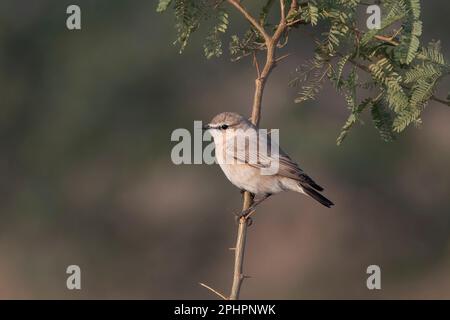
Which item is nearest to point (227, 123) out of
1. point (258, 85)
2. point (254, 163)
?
point (254, 163)

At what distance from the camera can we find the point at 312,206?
39.4ft

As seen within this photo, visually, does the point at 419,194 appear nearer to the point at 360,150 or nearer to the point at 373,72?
the point at 360,150

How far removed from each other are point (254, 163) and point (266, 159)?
167 millimetres

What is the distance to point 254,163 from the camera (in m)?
6.18

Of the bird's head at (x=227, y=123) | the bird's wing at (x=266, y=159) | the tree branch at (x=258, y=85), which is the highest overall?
the bird's head at (x=227, y=123)

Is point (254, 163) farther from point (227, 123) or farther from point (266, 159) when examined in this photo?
point (227, 123)

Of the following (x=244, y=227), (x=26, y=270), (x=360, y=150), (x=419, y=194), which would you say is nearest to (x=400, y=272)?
(x=419, y=194)

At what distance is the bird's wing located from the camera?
616cm

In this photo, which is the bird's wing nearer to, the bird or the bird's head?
the bird

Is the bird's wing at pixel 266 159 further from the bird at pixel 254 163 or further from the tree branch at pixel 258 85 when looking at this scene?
the tree branch at pixel 258 85

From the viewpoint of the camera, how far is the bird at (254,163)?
19.9 feet

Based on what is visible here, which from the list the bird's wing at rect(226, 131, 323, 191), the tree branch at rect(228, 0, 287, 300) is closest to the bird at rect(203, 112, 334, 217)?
the bird's wing at rect(226, 131, 323, 191)

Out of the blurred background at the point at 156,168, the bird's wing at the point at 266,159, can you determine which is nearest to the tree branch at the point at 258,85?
the bird's wing at the point at 266,159

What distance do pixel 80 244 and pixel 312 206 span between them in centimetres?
372
